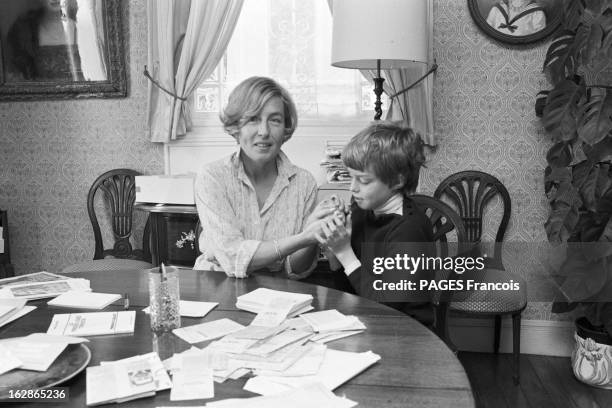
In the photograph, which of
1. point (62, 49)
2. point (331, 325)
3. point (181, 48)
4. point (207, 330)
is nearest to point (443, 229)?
point (331, 325)

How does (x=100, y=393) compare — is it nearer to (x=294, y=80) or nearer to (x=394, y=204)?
(x=394, y=204)

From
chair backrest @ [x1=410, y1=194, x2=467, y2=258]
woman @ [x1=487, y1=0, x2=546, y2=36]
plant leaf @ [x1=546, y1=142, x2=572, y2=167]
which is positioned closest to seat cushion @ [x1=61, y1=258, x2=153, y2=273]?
chair backrest @ [x1=410, y1=194, x2=467, y2=258]

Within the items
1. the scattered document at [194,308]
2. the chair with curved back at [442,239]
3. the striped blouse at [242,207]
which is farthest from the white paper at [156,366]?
the chair with curved back at [442,239]

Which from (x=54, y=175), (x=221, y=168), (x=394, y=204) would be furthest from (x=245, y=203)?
(x=54, y=175)

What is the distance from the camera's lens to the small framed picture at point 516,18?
309 cm

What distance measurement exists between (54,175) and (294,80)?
171cm

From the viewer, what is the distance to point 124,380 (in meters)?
1.09

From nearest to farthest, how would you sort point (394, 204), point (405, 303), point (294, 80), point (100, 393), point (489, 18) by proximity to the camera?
1. point (100, 393)
2. point (405, 303)
3. point (394, 204)
4. point (489, 18)
5. point (294, 80)

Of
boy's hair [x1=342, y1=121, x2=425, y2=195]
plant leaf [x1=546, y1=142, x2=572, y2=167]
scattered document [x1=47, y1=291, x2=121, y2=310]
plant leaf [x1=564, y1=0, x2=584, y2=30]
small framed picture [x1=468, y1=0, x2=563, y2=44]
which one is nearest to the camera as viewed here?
scattered document [x1=47, y1=291, x2=121, y2=310]

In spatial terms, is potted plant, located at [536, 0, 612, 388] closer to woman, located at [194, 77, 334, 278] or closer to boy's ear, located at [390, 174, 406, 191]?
boy's ear, located at [390, 174, 406, 191]

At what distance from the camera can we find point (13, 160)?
3.85 meters

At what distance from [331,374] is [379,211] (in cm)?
94

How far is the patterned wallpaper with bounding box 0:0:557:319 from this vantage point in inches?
127

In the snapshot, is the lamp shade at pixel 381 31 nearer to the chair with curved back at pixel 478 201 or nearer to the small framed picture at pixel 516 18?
the small framed picture at pixel 516 18
